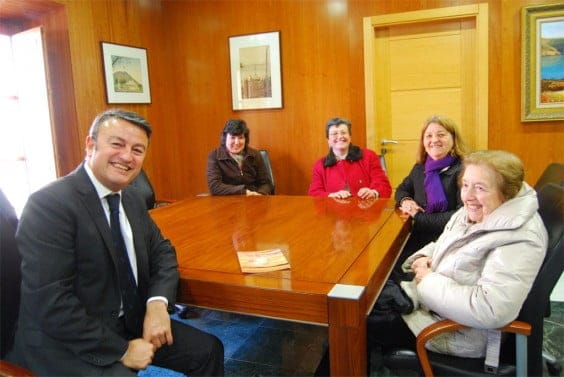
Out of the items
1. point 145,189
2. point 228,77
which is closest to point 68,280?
point 145,189

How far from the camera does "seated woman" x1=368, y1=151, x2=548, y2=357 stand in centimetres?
124

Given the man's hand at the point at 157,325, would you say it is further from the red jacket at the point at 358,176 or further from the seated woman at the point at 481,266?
the red jacket at the point at 358,176

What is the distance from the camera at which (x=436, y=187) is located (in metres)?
2.29

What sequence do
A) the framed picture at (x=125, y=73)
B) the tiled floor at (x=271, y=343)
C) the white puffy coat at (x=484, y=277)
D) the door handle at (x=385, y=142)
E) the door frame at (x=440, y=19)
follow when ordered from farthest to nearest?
1. the door handle at (x=385, y=142)
2. the framed picture at (x=125, y=73)
3. the door frame at (x=440, y=19)
4. the tiled floor at (x=271, y=343)
5. the white puffy coat at (x=484, y=277)

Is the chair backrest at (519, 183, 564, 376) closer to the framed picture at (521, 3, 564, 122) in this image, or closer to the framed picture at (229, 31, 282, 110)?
the framed picture at (521, 3, 564, 122)

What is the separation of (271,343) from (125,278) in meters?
1.19

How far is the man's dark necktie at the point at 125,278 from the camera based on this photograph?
134 cm

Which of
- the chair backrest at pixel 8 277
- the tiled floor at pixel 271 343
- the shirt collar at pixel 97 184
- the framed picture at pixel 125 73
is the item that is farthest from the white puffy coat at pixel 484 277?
the framed picture at pixel 125 73

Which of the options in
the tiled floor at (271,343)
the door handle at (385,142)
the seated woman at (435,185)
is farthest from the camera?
the door handle at (385,142)

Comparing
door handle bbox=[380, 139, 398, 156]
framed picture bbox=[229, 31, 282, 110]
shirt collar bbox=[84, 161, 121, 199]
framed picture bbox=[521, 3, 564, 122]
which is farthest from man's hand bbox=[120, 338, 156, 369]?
framed picture bbox=[521, 3, 564, 122]

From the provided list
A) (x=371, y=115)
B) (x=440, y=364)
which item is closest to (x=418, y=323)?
(x=440, y=364)

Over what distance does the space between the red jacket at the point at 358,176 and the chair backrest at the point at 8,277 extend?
2.05 metres

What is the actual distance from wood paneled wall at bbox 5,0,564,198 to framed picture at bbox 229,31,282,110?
0.23ft

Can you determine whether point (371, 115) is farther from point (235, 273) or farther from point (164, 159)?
point (235, 273)
